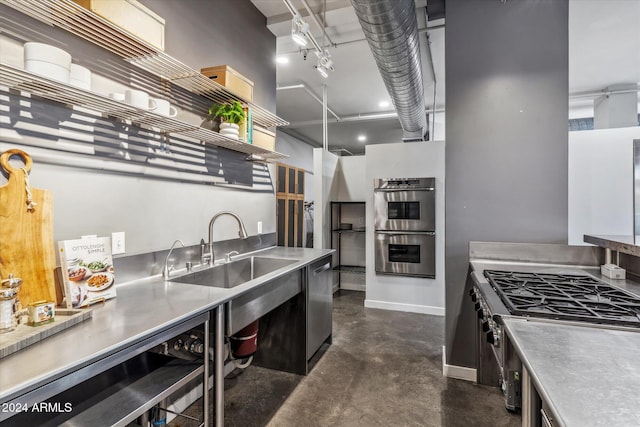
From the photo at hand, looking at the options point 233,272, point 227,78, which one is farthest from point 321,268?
point 227,78

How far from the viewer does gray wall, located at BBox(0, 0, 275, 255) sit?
1.34 meters

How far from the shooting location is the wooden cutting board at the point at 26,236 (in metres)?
1.13

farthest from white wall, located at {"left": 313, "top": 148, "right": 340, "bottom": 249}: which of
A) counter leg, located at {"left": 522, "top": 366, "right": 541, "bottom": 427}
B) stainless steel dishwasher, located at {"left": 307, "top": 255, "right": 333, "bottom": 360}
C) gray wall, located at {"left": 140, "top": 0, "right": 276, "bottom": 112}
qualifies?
counter leg, located at {"left": 522, "top": 366, "right": 541, "bottom": 427}

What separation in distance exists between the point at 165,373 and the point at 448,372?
2080 mm

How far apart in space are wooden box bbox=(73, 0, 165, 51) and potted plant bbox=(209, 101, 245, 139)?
556mm

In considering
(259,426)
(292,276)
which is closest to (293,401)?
(259,426)

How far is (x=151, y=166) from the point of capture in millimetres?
1832

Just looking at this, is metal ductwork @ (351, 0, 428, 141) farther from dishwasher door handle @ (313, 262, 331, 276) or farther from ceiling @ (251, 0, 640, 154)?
dishwasher door handle @ (313, 262, 331, 276)

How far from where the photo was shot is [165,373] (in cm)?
129

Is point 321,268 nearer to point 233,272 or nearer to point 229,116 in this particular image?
point 233,272

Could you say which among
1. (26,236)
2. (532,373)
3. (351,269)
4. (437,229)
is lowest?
(351,269)

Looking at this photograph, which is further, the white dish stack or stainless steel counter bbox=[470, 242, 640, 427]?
the white dish stack

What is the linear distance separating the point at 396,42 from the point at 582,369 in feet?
7.46

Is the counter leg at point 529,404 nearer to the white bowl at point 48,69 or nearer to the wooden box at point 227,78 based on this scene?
the white bowl at point 48,69
